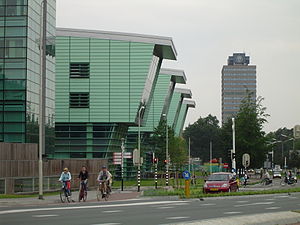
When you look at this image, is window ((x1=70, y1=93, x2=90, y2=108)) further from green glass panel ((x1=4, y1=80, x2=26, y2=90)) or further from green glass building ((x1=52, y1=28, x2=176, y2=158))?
green glass panel ((x1=4, y1=80, x2=26, y2=90))

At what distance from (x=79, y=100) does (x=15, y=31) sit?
96.6 ft

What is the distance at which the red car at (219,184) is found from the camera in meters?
38.0

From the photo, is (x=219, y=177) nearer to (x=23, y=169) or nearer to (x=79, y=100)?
(x=23, y=169)

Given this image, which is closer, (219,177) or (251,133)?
(219,177)

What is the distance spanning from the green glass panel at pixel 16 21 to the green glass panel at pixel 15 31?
1.09 feet

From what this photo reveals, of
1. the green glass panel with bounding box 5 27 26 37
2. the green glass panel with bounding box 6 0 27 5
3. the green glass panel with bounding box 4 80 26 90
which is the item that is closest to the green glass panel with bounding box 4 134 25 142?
the green glass panel with bounding box 4 80 26 90

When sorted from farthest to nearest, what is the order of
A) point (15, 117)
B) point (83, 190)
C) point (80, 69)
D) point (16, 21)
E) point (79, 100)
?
point (79, 100) < point (80, 69) < point (16, 21) < point (15, 117) < point (83, 190)

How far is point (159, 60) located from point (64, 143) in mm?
20747

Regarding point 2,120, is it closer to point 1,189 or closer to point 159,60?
point 1,189

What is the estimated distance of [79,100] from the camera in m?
81.6

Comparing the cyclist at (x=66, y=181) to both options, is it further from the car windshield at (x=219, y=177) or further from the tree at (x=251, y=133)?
the tree at (x=251, y=133)

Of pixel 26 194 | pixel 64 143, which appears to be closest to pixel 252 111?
pixel 64 143

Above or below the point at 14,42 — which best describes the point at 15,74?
below

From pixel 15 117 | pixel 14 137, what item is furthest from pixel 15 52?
pixel 14 137
